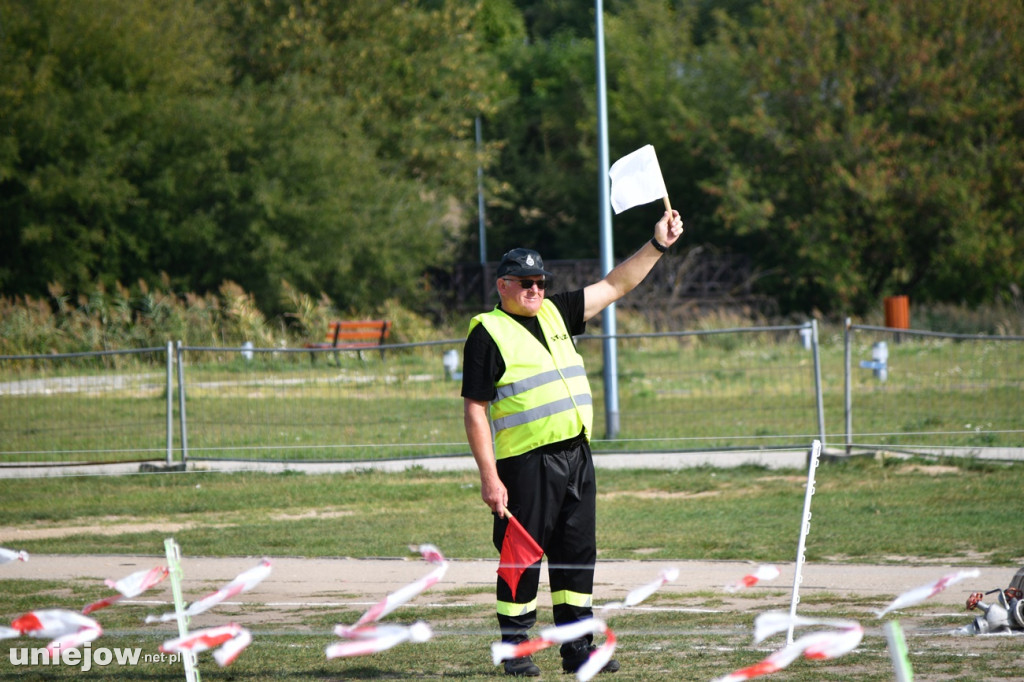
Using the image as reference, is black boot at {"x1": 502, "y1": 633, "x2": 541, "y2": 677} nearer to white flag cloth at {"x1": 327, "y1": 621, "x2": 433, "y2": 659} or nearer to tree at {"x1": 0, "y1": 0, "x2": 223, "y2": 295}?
white flag cloth at {"x1": 327, "y1": 621, "x2": 433, "y2": 659}

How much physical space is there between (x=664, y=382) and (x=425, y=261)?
20.8 m

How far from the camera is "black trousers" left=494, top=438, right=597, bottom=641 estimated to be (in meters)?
5.81

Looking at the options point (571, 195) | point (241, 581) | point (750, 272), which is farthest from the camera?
point (571, 195)

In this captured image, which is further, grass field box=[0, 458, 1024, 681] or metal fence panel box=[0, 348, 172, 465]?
metal fence panel box=[0, 348, 172, 465]

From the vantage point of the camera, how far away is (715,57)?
3853 cm

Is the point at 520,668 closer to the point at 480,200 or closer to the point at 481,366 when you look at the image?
the point at 481,366

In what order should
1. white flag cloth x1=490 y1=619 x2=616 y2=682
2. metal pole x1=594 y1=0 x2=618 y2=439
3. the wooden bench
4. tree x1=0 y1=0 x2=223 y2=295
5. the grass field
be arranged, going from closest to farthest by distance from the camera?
1. white flag cloth x1=490 y1=619 x2=616 y2=682
2. the grass field
3. metal pole x1=594 y1=0 x2=618 y2=439
4. the wooden bench
5. tree x1=0 y1=0 x2=223 y2=295

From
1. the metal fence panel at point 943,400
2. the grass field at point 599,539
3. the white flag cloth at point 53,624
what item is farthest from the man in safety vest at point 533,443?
the metal fence panel at point 943,400

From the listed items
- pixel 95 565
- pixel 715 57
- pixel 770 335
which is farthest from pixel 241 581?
pixel 715 57

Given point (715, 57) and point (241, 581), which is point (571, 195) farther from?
point (241, 581)

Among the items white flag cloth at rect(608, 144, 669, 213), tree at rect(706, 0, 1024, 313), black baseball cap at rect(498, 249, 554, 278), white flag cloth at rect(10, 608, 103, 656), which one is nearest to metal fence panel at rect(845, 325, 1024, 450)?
white flag cloth at rect(608, 144, 669, 213)

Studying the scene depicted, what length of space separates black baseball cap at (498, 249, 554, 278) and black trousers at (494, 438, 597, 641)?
848 millimetres

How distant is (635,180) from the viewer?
6.08 m

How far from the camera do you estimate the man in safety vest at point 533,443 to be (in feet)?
19.1
